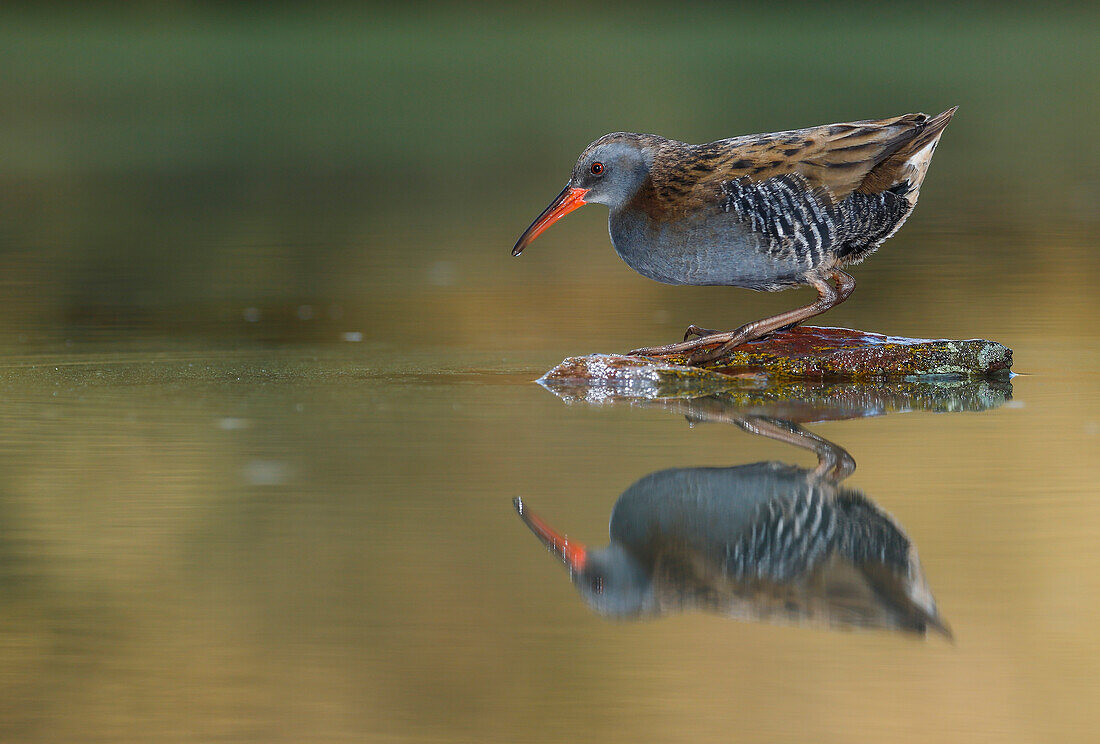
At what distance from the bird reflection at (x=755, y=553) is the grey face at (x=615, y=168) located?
9.80 ft

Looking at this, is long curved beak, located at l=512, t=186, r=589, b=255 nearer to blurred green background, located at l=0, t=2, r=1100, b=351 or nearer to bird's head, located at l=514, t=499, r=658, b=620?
blurred green background, located at l=0, t=2, r=1100, b=351

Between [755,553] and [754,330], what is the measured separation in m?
3.87

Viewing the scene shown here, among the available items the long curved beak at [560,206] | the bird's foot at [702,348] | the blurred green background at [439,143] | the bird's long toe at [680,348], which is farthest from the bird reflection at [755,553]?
the blurred green background at [439,143]

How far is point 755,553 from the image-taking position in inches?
233

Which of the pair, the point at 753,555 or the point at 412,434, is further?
the point at 412,434

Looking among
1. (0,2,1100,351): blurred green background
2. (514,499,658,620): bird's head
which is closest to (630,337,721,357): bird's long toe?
(0,2,1100,351): blurred green background

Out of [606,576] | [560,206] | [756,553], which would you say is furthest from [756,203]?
[606,576]

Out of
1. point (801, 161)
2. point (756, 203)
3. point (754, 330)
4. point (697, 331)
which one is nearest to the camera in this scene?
point (756, 203)

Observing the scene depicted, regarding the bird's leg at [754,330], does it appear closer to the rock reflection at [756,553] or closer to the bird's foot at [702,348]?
the bird's foot at [702,348]

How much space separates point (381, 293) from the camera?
42.4 ft

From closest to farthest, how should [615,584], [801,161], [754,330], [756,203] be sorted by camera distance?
[615,584]
[756,203]
[801,161]
[754,330]

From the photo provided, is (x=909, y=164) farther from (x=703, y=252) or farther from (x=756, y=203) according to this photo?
(x=703, y=252)

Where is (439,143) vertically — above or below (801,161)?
above

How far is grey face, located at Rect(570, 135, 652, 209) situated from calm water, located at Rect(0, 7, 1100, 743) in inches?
44.2
